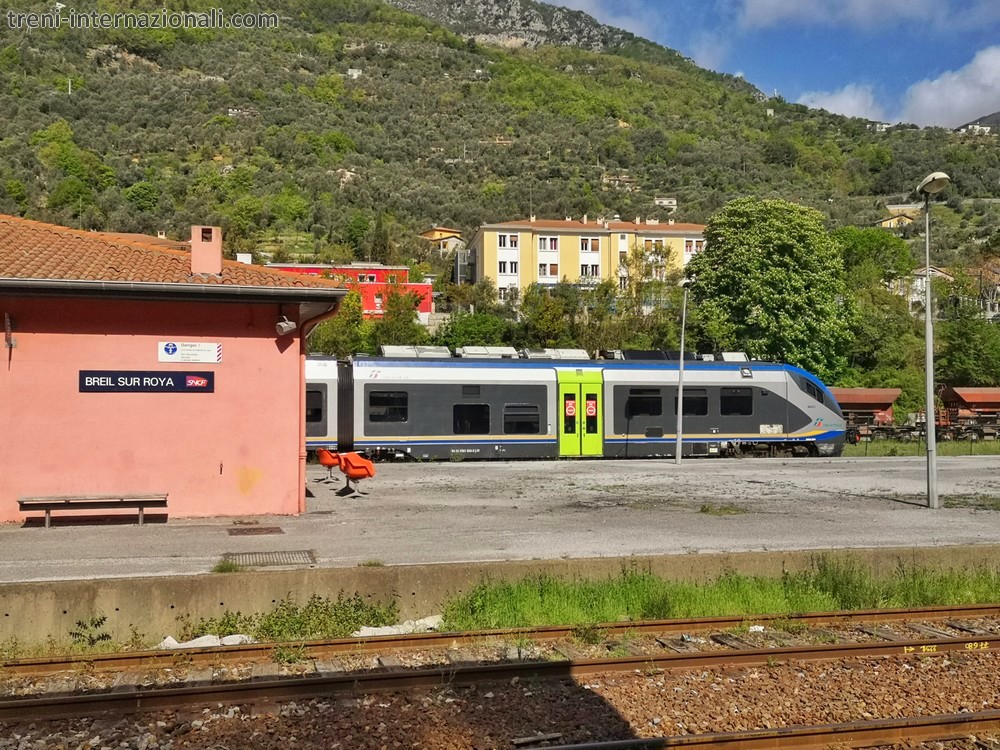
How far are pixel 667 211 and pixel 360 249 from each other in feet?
171

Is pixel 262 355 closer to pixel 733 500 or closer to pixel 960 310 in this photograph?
pixel 733 500

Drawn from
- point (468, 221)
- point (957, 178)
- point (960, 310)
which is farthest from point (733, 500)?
point (957, 178)

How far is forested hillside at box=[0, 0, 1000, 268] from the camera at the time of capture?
11094cm

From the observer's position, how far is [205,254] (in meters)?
15.4

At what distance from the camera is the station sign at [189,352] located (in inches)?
582

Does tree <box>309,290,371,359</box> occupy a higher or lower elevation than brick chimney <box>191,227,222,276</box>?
higher

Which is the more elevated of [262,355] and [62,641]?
[262,355]

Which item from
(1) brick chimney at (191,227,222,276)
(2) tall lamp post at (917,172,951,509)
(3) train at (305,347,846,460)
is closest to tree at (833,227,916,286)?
(3) train at (305,347,846,460)

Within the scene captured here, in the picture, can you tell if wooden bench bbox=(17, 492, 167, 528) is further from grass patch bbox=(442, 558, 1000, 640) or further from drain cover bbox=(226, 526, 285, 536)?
grass patch bbox=(442, 558, 1000, 640)

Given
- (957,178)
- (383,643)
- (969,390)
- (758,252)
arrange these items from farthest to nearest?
(957,178) < (758,252) < (969,390) < (383,643)

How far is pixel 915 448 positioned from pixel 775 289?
14692mm

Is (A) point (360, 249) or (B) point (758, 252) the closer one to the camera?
(B) point (758, 252)

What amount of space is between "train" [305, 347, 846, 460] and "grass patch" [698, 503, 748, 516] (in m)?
10.3

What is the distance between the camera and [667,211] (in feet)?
434
